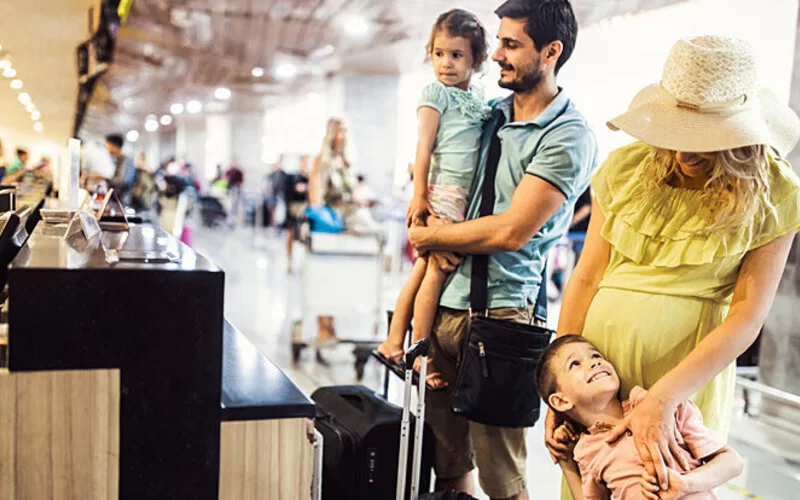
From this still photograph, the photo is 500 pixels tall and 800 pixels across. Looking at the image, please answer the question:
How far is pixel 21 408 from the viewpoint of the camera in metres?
1.36

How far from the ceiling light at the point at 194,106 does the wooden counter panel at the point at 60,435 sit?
72.9 ft

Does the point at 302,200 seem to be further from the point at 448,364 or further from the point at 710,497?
the point at 710,497

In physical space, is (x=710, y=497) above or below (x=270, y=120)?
below

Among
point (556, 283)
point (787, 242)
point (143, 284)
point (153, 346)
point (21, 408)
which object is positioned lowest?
point (556, 283)

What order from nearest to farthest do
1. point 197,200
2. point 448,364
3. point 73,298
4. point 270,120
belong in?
point 73,298 < point 448,364 < point 197,200 < point 270,120

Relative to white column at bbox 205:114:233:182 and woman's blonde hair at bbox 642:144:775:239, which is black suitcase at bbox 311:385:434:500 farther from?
white column at bbox 205:114:233:182

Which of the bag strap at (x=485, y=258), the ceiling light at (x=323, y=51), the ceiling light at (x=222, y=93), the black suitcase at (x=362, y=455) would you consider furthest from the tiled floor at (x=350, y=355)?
the ceiling light at (x=222, y=93)

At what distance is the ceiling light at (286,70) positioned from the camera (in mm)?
13685

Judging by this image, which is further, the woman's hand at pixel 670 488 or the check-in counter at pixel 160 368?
the woman's hand at pixel 670 488

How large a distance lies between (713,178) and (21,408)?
56.9 inches

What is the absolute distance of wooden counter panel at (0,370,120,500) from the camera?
136 centimetres

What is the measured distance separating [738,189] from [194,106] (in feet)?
78.7

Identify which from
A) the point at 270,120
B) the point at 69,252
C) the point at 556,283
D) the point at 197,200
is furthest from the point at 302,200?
the point at 270,120

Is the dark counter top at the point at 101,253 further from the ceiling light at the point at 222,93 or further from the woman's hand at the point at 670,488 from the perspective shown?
the ceiling light at the point at 222,93
